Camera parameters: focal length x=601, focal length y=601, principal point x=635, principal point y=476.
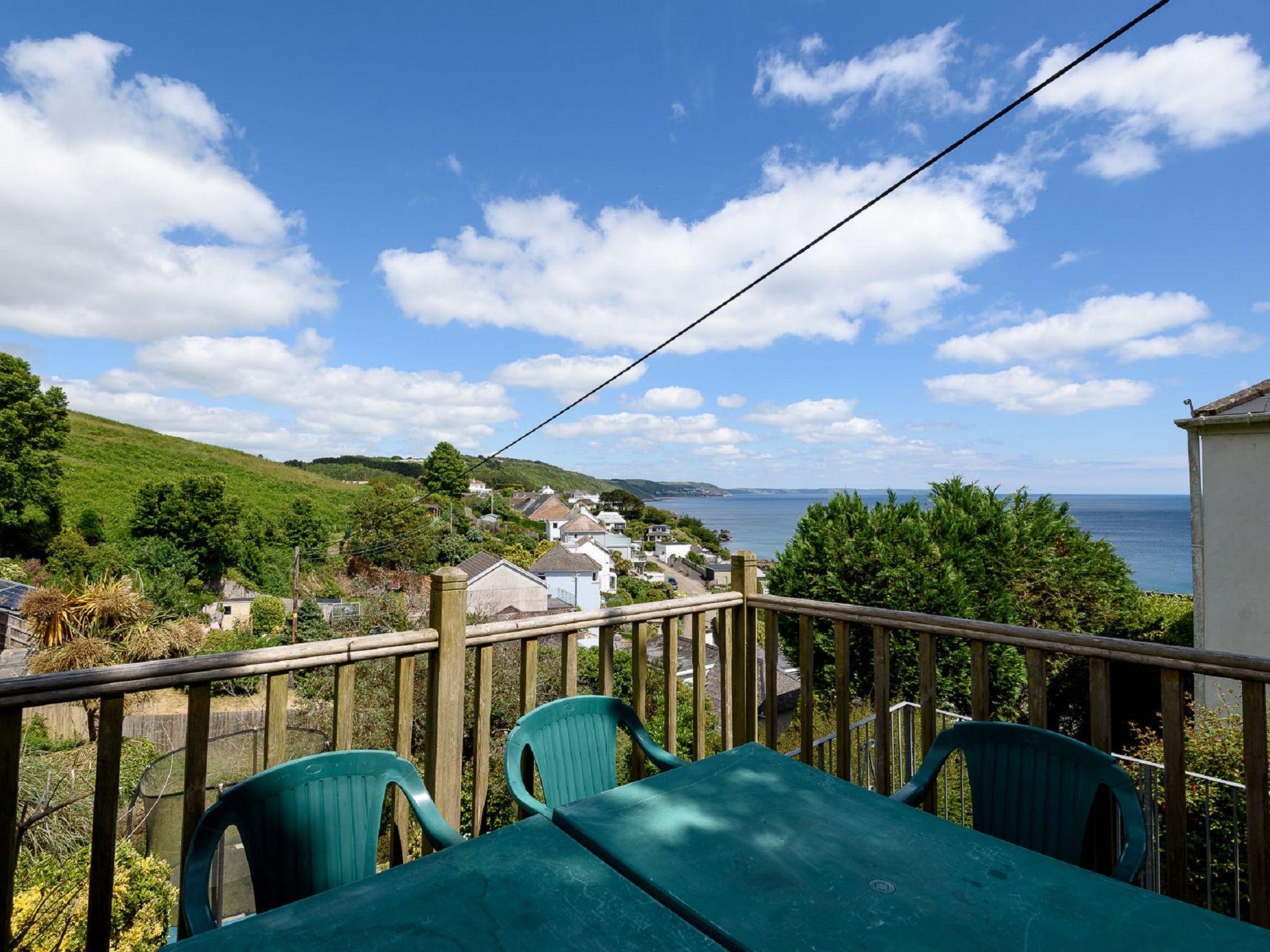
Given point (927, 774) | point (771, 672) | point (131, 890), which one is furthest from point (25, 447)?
point (927, 774)

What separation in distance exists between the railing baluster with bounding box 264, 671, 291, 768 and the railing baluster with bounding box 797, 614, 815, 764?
5.53 feet

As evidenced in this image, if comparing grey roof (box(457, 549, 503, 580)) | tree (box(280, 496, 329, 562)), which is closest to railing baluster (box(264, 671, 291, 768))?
grey roof (box(457, 549, 503, 580))

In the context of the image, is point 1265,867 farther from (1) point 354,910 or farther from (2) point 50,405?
(2) point 50,405

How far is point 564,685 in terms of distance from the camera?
209 cm

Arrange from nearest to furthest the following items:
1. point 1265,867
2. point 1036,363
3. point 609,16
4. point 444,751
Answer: point 1265,867
point 444,751
point 609,16
point 1036,363

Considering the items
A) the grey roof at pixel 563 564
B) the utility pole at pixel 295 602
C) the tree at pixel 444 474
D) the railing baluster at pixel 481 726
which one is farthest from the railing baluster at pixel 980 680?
the tree at pixel 444 474

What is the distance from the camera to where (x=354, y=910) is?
0.90 m

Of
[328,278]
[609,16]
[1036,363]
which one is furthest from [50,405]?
[1036,363]

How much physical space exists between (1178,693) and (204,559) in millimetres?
27776

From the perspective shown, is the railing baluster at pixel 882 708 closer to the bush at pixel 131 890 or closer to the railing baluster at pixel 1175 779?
the railing baluster at pixel 1175 779

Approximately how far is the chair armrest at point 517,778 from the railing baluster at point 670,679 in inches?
33.7

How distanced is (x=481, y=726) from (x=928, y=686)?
1.47 m

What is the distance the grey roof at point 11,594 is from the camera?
12.0m

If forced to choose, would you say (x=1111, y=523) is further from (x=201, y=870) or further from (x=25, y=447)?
(x=25, y=447)
